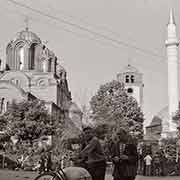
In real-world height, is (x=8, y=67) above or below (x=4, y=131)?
above

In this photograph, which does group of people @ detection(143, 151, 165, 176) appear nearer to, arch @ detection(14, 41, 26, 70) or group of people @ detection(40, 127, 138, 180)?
group of people @ detection(40, 127, 138, 180)

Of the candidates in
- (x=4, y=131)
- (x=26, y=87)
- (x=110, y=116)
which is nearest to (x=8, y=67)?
(x=26, y=87)

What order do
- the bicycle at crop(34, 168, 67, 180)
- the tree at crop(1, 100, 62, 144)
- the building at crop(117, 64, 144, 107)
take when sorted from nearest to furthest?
the bicycle at crop(34, 168, 67, 180)
the tree at crop(1, 100, 62, 144)
the building at crop(117, 64, 144, 107)

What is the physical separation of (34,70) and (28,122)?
107 ft

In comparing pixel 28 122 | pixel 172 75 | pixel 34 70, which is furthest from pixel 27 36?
pixel 28 122

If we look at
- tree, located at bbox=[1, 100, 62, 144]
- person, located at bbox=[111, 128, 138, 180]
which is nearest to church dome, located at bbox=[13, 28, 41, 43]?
tree, located at bbox=[1, 100, 62, 144]

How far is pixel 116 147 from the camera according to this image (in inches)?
420

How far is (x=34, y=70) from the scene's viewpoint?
2793 inches

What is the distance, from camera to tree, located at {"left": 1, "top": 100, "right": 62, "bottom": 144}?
3824 centimetres

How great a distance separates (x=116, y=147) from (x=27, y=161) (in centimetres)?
2027

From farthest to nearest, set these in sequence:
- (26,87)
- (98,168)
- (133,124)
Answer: (26,87)
(133,124)
(98,168)

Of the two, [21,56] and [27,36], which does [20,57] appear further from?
[27,36]

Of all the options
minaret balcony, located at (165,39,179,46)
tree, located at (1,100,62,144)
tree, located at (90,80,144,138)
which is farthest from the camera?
minaret balcony, located at (165,39,179,46)

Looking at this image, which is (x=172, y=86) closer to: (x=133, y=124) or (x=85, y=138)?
(x=133, y=124)
